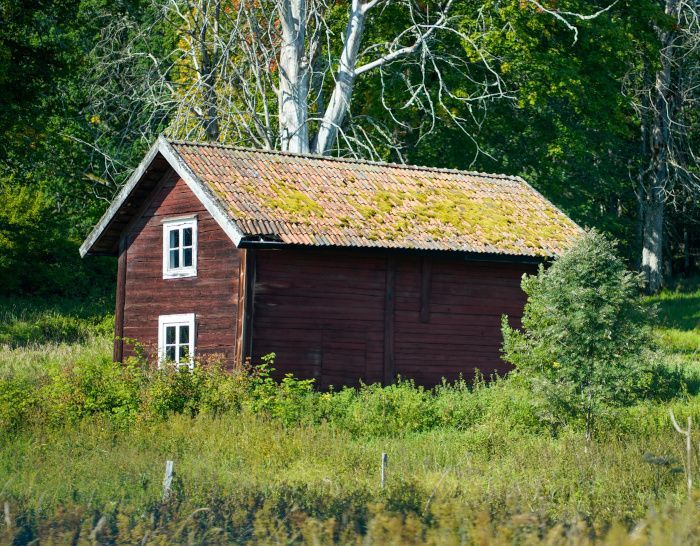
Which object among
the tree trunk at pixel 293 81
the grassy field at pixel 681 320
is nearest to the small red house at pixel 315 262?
the tree trunk at pixel 293 81

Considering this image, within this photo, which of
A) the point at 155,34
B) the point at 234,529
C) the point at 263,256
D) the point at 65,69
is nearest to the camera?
the point at 234,529

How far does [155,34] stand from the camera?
4191 centimetres

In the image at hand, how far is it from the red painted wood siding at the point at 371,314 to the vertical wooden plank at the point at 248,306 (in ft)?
0.38

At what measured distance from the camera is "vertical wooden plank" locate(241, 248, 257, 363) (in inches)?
833

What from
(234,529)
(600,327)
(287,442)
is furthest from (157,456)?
Answer: (600,327)

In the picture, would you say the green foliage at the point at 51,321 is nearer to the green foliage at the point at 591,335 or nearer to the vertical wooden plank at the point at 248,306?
the vertical wooden plank at the point at 248,306

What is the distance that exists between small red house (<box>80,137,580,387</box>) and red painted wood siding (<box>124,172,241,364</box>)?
34 mm

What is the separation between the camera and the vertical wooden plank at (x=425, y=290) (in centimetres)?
2356

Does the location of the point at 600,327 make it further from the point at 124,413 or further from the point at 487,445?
the point at 124,413

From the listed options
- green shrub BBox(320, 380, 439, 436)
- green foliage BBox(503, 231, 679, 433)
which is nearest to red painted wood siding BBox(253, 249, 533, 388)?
green shrub BBox(320, 380, 439, 436)

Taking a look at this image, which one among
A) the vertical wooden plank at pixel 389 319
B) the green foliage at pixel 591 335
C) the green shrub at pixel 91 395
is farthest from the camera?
the vertical wooden plank at pixel 389 319

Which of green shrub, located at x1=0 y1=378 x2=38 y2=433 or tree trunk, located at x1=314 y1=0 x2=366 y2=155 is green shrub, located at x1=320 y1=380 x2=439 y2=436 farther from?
tree trunk, located at x1=314 y1=0 x2=366 y2=155

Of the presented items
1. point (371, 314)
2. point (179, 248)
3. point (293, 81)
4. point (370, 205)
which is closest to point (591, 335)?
point (371, 314)

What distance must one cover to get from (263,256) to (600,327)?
6.85m
